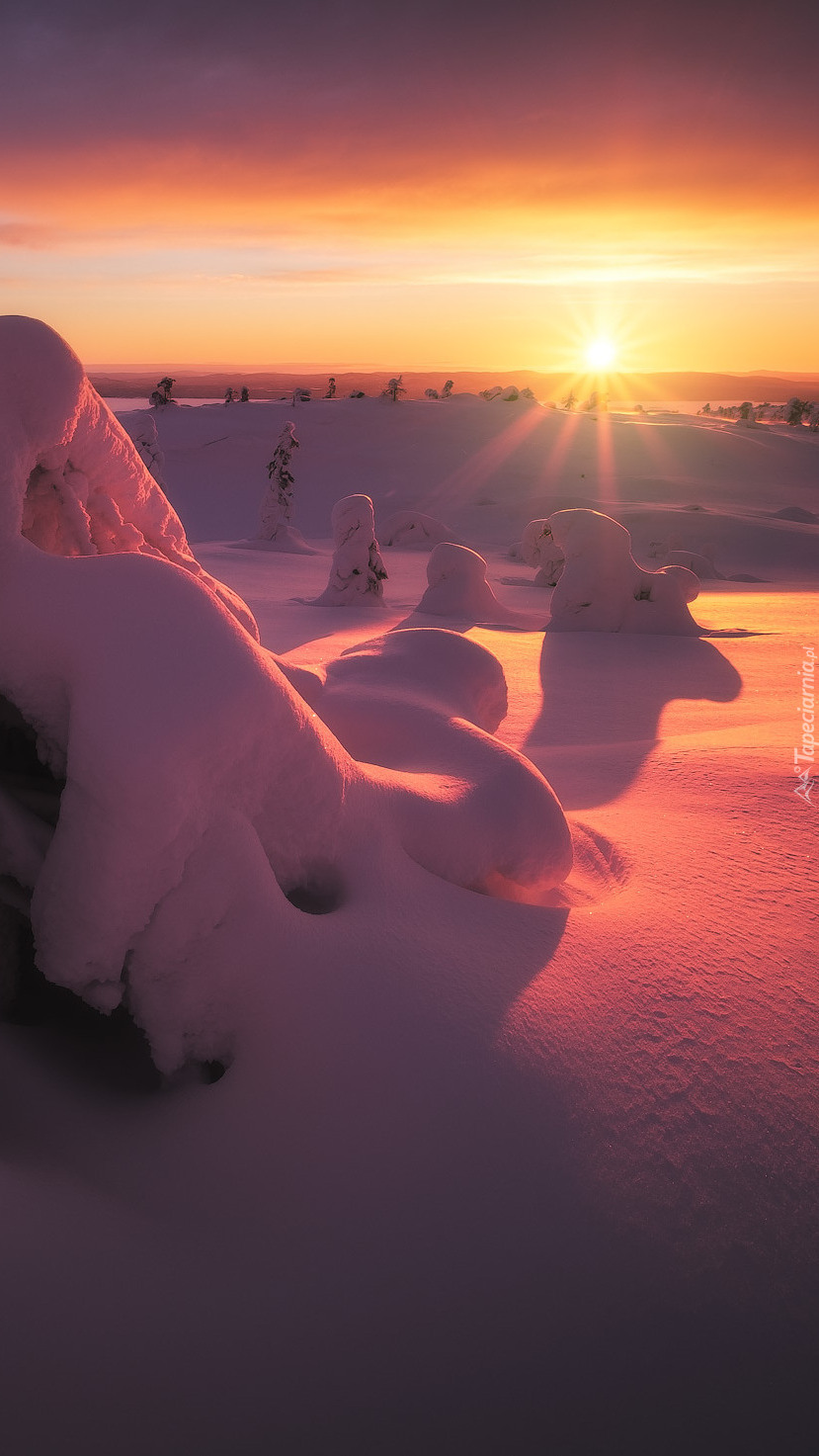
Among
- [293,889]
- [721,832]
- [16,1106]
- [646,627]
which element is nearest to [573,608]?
[646,627]

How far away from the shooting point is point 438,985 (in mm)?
2340

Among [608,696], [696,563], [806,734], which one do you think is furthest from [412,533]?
[806,734]

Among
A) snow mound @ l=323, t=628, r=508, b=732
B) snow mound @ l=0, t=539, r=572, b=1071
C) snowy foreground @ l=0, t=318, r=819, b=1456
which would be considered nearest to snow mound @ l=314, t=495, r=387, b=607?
snow mound @ l=323, t=628, r=508, b=732

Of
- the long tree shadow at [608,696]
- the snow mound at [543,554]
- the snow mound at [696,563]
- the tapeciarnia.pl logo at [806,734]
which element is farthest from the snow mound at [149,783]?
the snow mound at [696,563]

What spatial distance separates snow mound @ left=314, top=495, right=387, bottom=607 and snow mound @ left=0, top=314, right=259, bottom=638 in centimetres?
1151

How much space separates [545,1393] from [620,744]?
4.91 m

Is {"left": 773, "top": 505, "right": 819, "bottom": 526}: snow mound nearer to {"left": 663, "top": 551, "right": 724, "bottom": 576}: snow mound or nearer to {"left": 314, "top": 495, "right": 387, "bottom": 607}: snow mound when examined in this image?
{"left": 663, "top": 551, "right": 724, "bottom": 576}: snow mound

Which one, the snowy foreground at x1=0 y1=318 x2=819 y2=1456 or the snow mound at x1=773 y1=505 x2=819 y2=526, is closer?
the snowy foreground at x1=0 y1=318 x2=819 y2=1456

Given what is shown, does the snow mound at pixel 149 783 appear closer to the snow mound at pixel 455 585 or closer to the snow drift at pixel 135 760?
the snow drift at pixel 135 760

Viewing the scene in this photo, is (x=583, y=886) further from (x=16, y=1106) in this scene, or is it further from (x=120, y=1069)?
(x=16, y=1106)

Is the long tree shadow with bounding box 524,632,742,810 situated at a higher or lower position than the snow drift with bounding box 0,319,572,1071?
lower

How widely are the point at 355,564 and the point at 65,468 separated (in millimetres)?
12233

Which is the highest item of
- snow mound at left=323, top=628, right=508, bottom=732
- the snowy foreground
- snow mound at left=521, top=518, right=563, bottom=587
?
snow mound at left=521, top=518, right=563, bottom=587

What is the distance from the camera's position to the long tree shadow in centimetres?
561
